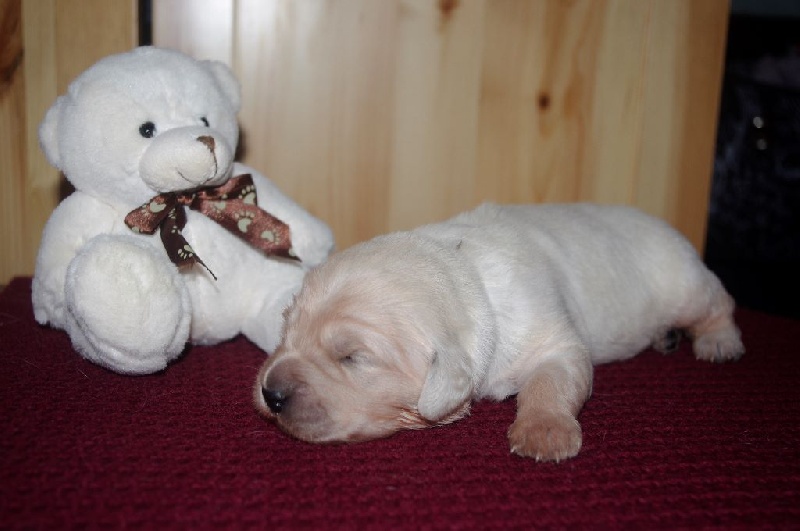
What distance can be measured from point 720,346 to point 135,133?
6.81 ft

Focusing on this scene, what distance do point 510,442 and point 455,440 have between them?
141mm

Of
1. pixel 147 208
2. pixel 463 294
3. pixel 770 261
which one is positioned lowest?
pixel 770 261

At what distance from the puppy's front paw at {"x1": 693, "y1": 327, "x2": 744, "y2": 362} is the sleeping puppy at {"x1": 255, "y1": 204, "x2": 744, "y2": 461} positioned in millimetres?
381

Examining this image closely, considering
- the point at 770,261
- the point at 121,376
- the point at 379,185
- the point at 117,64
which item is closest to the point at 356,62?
the point at 379,185

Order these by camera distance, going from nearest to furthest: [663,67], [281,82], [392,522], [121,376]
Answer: [392,522]
[121,376]
[281,82]
[663,67]

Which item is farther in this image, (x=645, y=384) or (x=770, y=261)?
(x=770, y=261)

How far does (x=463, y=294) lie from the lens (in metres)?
1.84

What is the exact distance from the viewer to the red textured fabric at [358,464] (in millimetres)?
1369

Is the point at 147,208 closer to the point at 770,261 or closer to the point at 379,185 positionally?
the point at 379,185

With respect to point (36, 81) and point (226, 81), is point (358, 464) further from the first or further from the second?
point (36, 81)

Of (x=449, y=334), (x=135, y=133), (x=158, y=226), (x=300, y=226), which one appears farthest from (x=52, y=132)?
(x=449, y=334)

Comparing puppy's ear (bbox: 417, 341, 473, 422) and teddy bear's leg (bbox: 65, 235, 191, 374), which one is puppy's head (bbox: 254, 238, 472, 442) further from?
teddy bear's leg (bbox: 65, 235, 191, 374)

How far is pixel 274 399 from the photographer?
1.67 m

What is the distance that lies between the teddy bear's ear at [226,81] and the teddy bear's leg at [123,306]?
2.15 ft
